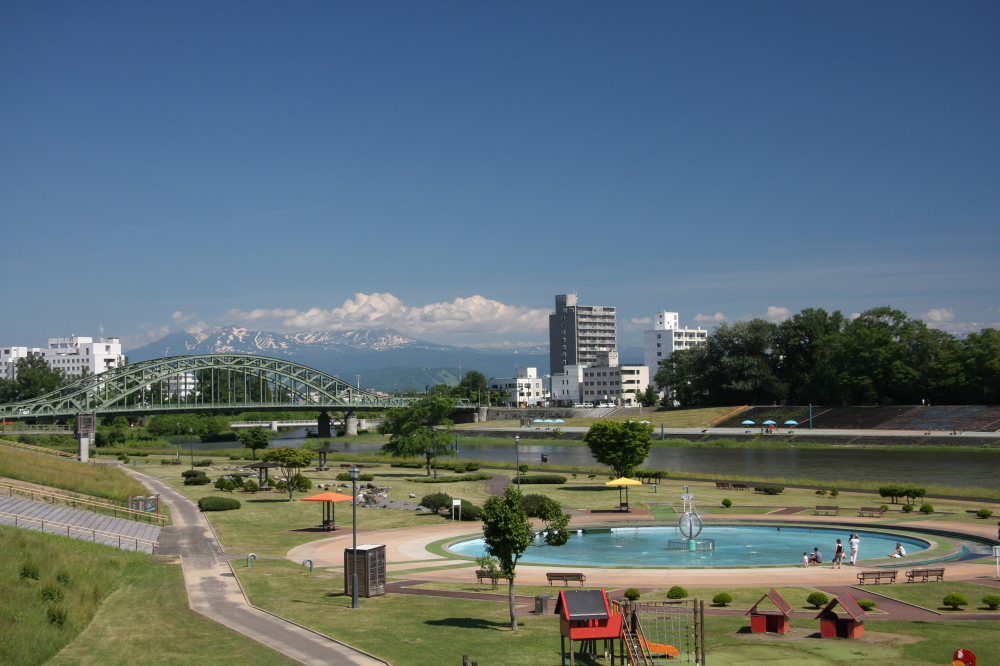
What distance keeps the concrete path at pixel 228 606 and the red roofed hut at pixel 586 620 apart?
450 centimetres

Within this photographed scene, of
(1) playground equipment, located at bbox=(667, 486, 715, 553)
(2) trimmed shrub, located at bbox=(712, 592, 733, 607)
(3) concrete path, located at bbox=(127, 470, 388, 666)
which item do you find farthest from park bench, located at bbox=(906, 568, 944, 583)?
(3) concrete path, located at bbox=(127, 470, 388, 666)

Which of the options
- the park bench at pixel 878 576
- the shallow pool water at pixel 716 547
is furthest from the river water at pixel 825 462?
the park bench at pixel 878 576

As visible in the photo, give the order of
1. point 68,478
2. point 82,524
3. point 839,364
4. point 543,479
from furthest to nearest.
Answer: point 839,364
point 543,479
point 68,478
point 82,524

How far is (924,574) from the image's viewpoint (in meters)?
29.9

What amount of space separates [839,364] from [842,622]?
11921 cm

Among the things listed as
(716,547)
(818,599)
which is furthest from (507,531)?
(716,547)

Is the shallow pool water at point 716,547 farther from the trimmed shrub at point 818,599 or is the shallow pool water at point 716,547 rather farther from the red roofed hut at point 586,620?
the red roofed hut at point 586,620

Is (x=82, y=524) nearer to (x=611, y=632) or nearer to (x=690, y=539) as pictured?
(x=690, y=539)

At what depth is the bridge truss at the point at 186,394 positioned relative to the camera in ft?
450

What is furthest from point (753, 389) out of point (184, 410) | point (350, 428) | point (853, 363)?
point (184, 410)

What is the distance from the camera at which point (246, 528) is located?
44281mm

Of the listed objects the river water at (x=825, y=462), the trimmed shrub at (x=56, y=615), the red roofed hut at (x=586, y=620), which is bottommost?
the river water at (x=825, y=462)

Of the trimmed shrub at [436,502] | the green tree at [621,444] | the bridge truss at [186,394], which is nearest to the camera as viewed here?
the trimmed shrub at [436,502]

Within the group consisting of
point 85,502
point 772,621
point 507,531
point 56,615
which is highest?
point 507,531
